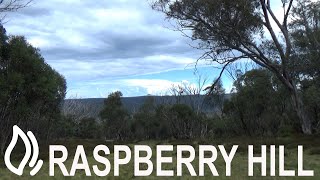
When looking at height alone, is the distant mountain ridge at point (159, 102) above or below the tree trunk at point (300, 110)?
above

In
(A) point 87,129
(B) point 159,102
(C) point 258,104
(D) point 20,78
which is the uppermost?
(B) point 159,102

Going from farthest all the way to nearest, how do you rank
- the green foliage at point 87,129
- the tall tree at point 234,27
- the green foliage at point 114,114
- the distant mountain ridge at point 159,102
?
the green foliage at point 87,129, the green foliage at point 114,114, the distant mountain ridge at point 159,102, the tall tree at point 234,27

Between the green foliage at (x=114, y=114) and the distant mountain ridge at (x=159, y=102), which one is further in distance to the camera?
the green foliage at (x=114, y=114)

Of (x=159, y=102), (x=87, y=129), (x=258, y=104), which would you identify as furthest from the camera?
(x=87, y=129)

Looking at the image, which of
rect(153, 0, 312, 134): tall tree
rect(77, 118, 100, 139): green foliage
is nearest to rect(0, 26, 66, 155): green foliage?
rect(153, 0, 312, 134): tall tree

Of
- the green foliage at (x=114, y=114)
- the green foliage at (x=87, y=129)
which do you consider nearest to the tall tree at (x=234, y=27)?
the green foliage at (x=114, y=114)

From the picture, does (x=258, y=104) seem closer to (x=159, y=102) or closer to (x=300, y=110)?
(x=300, y=110)

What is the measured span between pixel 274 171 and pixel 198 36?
13.8 meters

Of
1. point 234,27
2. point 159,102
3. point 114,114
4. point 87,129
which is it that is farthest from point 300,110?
point 87,129

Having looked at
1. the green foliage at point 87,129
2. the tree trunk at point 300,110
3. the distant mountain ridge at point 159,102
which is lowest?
the green foliage at point 87,129

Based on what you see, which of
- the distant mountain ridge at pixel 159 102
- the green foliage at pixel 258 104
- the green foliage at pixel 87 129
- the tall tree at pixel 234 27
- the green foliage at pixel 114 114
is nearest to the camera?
the tall tree at pixel 234 27

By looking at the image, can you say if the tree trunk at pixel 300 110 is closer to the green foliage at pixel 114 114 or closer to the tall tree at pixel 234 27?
the tall tree at pixel 234 27

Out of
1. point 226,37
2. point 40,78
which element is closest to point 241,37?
point 226,37

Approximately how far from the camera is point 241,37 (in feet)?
80.0
